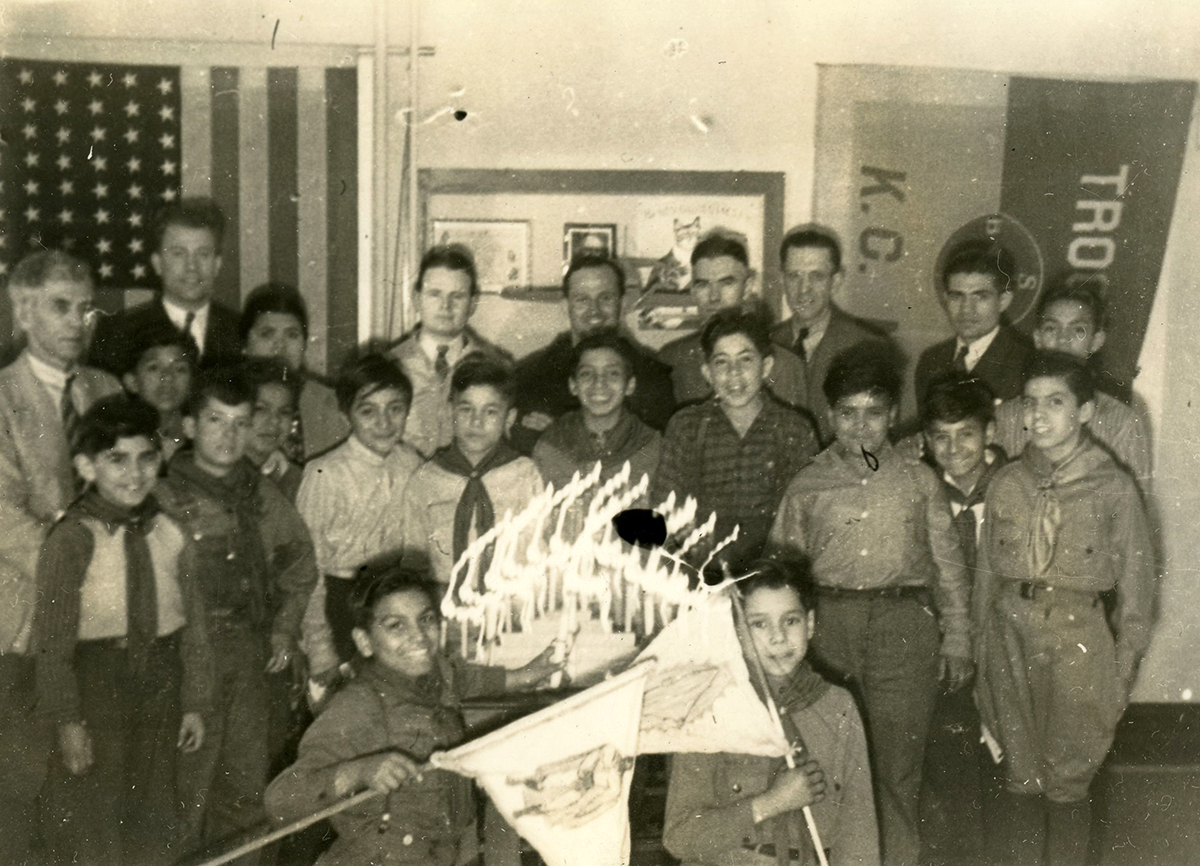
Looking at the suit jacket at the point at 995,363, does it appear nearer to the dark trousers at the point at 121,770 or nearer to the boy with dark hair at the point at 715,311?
the boy with dark hair at the point at 715,311

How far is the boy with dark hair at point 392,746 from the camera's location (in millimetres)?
2678

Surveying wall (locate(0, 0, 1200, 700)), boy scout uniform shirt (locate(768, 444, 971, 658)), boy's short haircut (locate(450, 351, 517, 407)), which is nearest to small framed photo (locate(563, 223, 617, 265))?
wall (locate(0, 0, 1200, 700))

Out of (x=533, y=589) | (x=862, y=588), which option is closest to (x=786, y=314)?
(x=862, y=588)

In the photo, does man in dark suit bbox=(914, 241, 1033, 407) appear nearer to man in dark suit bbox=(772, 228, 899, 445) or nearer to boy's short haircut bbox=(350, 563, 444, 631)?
man in dark suit bbox=(772, 228, 899, 445)

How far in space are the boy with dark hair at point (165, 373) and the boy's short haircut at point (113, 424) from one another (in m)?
0.02

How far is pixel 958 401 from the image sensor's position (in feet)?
9.30

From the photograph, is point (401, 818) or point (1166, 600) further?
point (1166, 600)

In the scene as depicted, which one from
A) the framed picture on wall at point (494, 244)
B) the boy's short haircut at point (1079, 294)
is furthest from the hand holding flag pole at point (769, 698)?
the boy's short haircut at point (1079, 294)

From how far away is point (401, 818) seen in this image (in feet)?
8.82

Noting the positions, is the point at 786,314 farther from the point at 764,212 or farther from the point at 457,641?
the point at 457,641

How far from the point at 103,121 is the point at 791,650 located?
194 cm

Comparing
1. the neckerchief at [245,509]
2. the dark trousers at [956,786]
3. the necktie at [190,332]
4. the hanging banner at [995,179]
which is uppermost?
the hanging banner at [995,179]

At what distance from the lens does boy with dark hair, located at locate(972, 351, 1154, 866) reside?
2.85m

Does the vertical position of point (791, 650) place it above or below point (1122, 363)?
below
